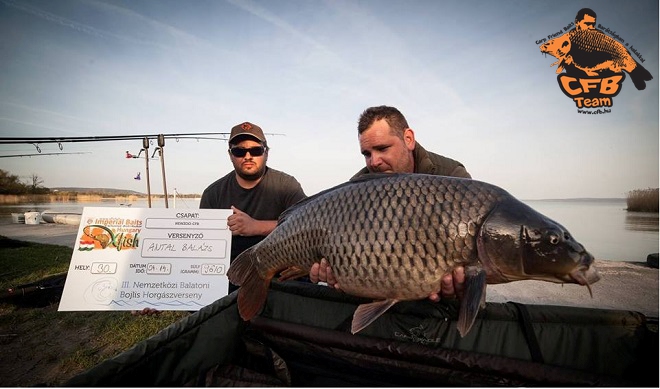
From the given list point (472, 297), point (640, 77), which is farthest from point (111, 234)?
point (640, 77)

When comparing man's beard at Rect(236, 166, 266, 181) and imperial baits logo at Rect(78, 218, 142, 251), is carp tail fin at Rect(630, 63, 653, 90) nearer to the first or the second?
man's beard at Rect(236, 166, 266, 181)

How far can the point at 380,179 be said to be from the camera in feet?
4.08

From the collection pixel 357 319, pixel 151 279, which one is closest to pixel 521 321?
pixel 357 319

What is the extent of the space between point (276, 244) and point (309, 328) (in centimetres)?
40

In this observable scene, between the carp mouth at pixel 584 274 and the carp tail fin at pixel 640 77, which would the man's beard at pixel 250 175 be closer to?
the carp mouth at pixel 584 274

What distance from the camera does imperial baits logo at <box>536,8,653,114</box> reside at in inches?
123

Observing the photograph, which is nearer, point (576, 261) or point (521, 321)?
point (576, 261)

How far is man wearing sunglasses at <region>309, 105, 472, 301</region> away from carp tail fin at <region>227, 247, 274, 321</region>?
3.18 ft

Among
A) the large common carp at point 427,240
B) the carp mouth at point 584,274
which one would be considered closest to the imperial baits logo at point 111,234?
the large common carp at point 427,240

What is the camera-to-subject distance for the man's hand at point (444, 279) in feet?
3.47

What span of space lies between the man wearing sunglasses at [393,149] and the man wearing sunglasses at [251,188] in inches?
31.4

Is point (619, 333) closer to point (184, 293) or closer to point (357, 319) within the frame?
point (357, 319)

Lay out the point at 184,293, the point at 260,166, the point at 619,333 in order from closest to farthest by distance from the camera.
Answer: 1. the point at 619,333
2. the point at 184,293
3. the point at 260,166

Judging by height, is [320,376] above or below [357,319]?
below
